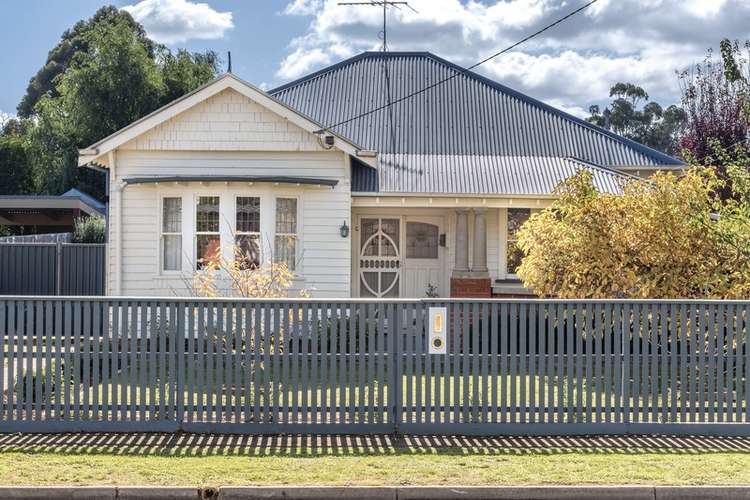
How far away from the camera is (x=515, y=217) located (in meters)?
16.8

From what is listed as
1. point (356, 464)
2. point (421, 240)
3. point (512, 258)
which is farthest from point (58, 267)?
point (356, 464)

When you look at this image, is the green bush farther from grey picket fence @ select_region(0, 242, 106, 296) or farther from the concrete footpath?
the concrete footpath

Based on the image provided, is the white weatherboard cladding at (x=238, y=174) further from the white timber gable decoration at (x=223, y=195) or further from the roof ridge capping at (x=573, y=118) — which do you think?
the roof ridge capping at (x=573, y=118)

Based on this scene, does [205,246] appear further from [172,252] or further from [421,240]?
[421,240]

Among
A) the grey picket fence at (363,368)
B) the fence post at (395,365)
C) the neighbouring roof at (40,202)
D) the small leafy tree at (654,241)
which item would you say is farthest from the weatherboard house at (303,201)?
the neighbouring roof at (40,202)

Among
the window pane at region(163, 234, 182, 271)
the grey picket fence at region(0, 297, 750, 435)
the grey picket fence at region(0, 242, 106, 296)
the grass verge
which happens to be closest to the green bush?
the grey picket fence at region(0, 242, 106, 296)

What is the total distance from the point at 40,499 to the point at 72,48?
67538mm

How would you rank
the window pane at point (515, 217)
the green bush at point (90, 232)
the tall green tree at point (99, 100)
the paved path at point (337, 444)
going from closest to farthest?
the paved path at point (337, 444), the window pane at point (515, 217), the green bush at point (90, 232), the tall green tree at point (99, 100)

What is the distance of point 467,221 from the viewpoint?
16297mm

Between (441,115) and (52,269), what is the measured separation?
34.2ft

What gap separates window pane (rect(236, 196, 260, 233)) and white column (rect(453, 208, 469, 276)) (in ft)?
13.5

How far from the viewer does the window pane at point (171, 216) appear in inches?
602

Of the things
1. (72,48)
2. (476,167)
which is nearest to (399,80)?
(476,167)

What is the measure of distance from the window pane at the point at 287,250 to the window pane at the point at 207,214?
1.24m
